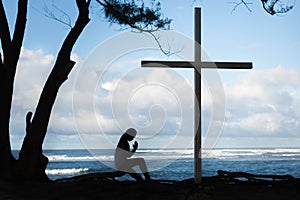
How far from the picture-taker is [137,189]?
831 centimetres

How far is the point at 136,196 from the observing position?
7891 mm

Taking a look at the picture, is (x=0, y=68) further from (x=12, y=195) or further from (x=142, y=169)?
(x=142, y=169)

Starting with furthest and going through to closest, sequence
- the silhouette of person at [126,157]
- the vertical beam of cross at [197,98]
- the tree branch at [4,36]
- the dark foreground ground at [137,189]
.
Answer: the tree branch at [4,36]
the silhouette of person at [126,157]
the dark foreground ground at [137,189]
the vertical beam of cross at [197,98]

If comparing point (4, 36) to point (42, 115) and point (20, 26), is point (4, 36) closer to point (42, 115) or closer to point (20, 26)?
point (20, 26)

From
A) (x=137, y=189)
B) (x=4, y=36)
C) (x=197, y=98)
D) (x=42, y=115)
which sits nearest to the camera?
(x=197, y=98)

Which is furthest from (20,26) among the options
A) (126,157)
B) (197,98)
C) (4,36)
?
(197,98)

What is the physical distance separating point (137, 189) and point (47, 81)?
3.23m

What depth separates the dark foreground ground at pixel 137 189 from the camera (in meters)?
7.79

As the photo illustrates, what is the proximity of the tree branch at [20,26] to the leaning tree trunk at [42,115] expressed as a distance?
2.91ft

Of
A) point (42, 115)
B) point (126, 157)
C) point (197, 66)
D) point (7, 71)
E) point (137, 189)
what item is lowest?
point (137, 189)

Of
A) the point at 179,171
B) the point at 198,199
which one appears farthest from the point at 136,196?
the point at 179,171

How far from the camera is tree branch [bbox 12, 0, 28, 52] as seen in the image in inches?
403

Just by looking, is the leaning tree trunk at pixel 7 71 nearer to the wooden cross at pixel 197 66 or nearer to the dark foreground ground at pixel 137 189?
the dark foreground ground at pixel 137 189

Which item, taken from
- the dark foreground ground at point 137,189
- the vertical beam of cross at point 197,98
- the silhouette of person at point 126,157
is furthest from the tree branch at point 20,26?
the vertical beam of cross at point 197,98
